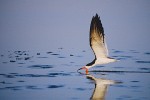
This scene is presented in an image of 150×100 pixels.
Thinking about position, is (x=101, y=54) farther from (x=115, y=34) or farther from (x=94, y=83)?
(x=115, y=34)

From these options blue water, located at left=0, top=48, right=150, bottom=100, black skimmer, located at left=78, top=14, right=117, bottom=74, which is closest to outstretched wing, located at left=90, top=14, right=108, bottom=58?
black skimmer, located at left=78, top=14, right=117, bottom=74

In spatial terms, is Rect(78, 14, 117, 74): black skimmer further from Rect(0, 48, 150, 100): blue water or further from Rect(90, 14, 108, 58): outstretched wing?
Rect(0, 48, 150, 100): blue water

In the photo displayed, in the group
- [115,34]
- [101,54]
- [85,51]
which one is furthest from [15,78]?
[115,34]

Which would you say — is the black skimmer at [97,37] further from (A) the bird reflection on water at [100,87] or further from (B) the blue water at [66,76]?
(A) the bird reflection on water at [100,87]

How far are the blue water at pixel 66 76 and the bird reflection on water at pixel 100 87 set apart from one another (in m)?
0.09

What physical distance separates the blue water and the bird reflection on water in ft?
0.31

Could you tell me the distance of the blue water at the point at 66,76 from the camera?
1000 cm

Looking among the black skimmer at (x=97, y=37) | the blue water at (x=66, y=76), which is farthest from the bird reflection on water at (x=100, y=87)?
the black skimmer at (x=97, y=37)

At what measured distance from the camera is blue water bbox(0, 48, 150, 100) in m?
10.0

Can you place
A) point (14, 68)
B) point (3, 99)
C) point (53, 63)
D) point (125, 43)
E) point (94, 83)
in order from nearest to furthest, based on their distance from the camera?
1. point (3, 99)
2. point (94, 83)
3. point (14, 68)
4. point (53, 63)
5. point (125, 43)

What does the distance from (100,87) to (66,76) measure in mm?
2008

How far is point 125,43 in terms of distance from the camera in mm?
22047

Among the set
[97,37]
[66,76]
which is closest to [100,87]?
[66,76]

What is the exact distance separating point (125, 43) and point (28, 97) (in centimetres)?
1299
